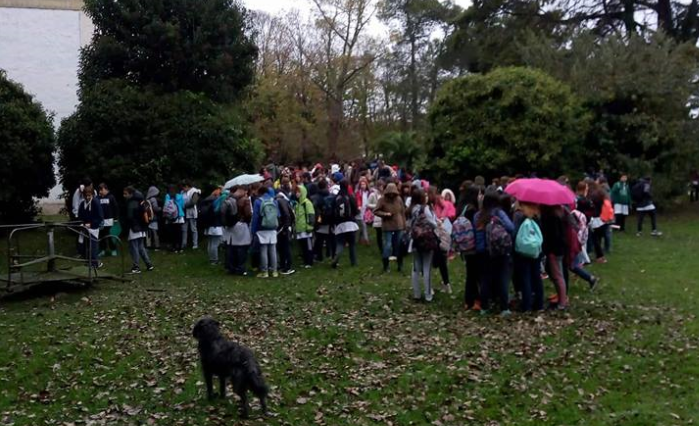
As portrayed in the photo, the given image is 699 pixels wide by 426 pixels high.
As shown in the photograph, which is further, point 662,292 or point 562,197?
point 662,292

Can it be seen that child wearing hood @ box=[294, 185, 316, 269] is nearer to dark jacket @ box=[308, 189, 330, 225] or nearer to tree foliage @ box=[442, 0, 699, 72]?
dark jacket @ box=[308, 189, 330, 225]

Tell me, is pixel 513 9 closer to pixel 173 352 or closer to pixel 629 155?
pixel 629 155

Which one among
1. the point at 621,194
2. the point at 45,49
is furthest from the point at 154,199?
the point at 45,49

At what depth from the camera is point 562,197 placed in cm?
1102

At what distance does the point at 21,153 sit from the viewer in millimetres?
20562

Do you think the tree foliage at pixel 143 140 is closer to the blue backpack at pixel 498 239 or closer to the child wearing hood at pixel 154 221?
the child wearing hood at pixel 154 221

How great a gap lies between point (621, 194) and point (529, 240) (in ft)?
38.5

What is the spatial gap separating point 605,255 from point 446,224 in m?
4.00

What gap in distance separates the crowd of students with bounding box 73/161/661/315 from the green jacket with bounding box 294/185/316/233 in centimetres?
2

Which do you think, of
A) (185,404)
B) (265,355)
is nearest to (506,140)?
(265,355)

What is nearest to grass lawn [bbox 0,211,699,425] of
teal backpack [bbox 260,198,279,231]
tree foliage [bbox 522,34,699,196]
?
teal backpack [bbox 260,198,279,231]

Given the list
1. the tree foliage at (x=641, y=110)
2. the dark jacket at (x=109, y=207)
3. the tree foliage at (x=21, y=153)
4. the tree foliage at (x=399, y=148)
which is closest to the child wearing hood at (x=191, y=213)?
the dark jacket at (x=109, y=207)

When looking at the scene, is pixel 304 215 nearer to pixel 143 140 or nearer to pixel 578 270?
pixel 578 270

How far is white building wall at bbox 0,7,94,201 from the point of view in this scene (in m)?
35.3
